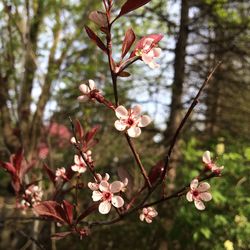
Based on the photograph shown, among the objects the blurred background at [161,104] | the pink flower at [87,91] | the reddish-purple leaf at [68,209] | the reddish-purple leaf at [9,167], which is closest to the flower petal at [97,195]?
the reddish-purple leaf at [68,209]

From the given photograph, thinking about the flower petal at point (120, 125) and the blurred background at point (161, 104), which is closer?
the flower petal at point (120, 125)

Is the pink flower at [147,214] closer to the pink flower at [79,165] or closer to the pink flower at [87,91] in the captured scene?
the pink flower at [79,165]

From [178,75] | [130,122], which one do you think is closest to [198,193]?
[130,122]

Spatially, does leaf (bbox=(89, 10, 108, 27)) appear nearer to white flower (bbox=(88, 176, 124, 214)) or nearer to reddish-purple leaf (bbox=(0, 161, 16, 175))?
white flower (bbox=(88, 176, 124, 214))

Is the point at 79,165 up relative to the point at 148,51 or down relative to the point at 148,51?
down

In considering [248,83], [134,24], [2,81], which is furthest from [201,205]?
[134,24]

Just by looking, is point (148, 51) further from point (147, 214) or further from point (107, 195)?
point (147, 214)

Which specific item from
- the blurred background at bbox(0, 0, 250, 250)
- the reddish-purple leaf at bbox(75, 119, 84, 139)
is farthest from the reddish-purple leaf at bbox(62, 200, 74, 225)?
the blurred background at bbox(0, 0, 250, 250)

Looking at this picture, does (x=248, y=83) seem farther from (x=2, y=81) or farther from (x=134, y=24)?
(x=2, y=81)
